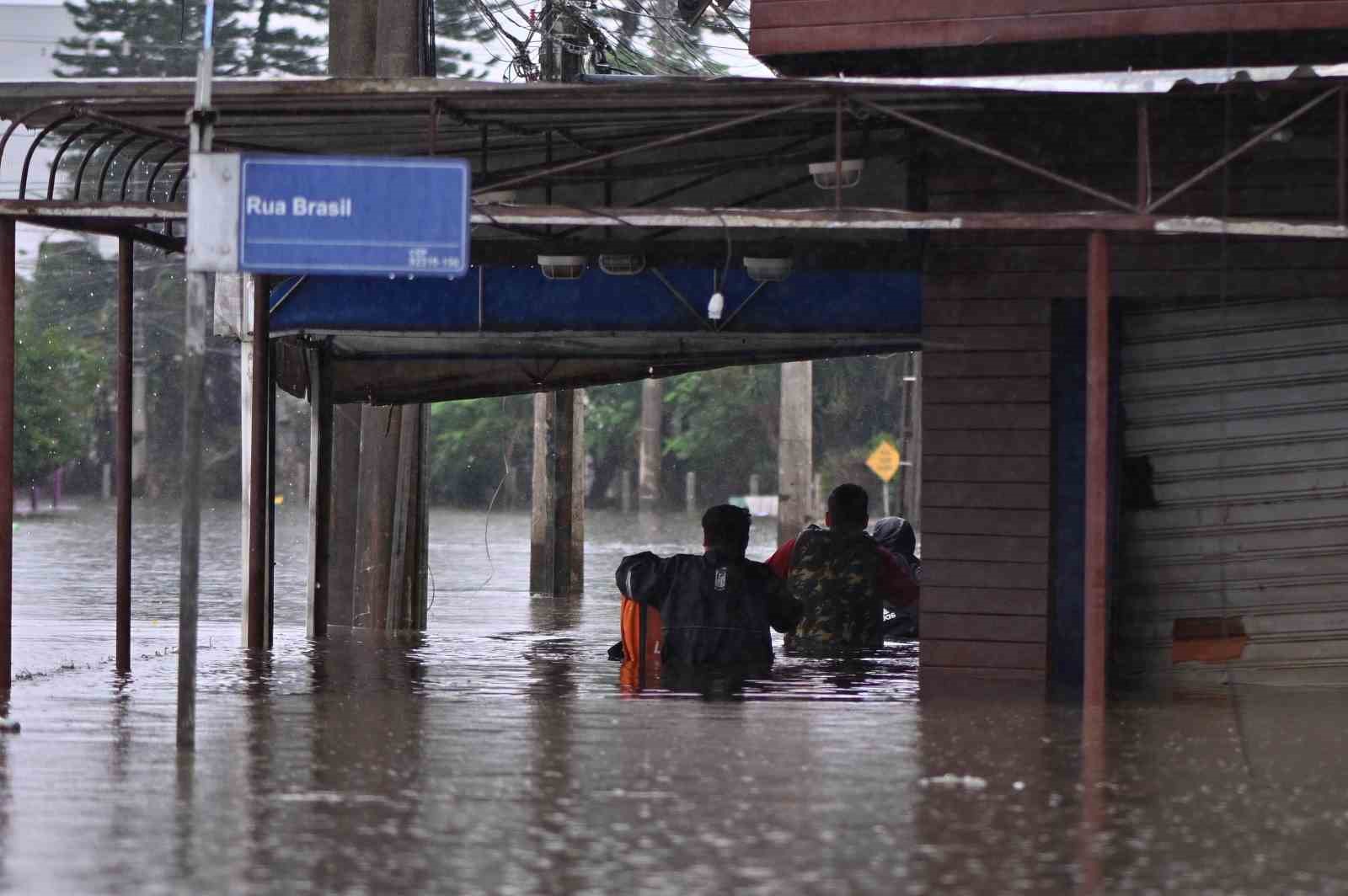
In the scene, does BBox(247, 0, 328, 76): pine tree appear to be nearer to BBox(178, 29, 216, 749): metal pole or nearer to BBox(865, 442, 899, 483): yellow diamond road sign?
BBox(865, 442, 899, 483): yellow diamond road sign

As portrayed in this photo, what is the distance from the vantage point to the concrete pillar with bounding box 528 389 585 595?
23.7m

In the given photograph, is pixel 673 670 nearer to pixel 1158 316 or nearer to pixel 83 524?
pixel 1158 316

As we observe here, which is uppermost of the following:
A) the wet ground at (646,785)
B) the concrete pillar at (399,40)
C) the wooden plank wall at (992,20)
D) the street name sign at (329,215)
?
the concrete pillar at (399,40)

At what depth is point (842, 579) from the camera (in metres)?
13.8

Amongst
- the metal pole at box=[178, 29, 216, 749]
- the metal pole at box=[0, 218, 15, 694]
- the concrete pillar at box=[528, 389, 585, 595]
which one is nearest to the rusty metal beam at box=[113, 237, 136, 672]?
the metal pole at box=[0, 218, 15, 694]

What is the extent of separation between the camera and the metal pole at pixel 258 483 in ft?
48.7

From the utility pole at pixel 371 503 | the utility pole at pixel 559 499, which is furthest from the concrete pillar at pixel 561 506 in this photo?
the utility pole at pixel 371 503

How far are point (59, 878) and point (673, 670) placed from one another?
21.3 feet

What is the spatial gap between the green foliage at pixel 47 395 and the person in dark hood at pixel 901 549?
144ft

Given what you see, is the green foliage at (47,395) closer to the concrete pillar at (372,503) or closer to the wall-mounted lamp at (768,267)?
the concrete pillar at (372,503)

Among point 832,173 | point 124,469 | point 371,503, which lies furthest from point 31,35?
point 832,173

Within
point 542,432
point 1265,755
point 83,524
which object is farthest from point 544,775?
point 83,524

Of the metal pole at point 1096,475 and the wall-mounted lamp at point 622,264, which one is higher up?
the wall-mounted lamp at point 622,264

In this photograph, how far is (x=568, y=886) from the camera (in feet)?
21.0
